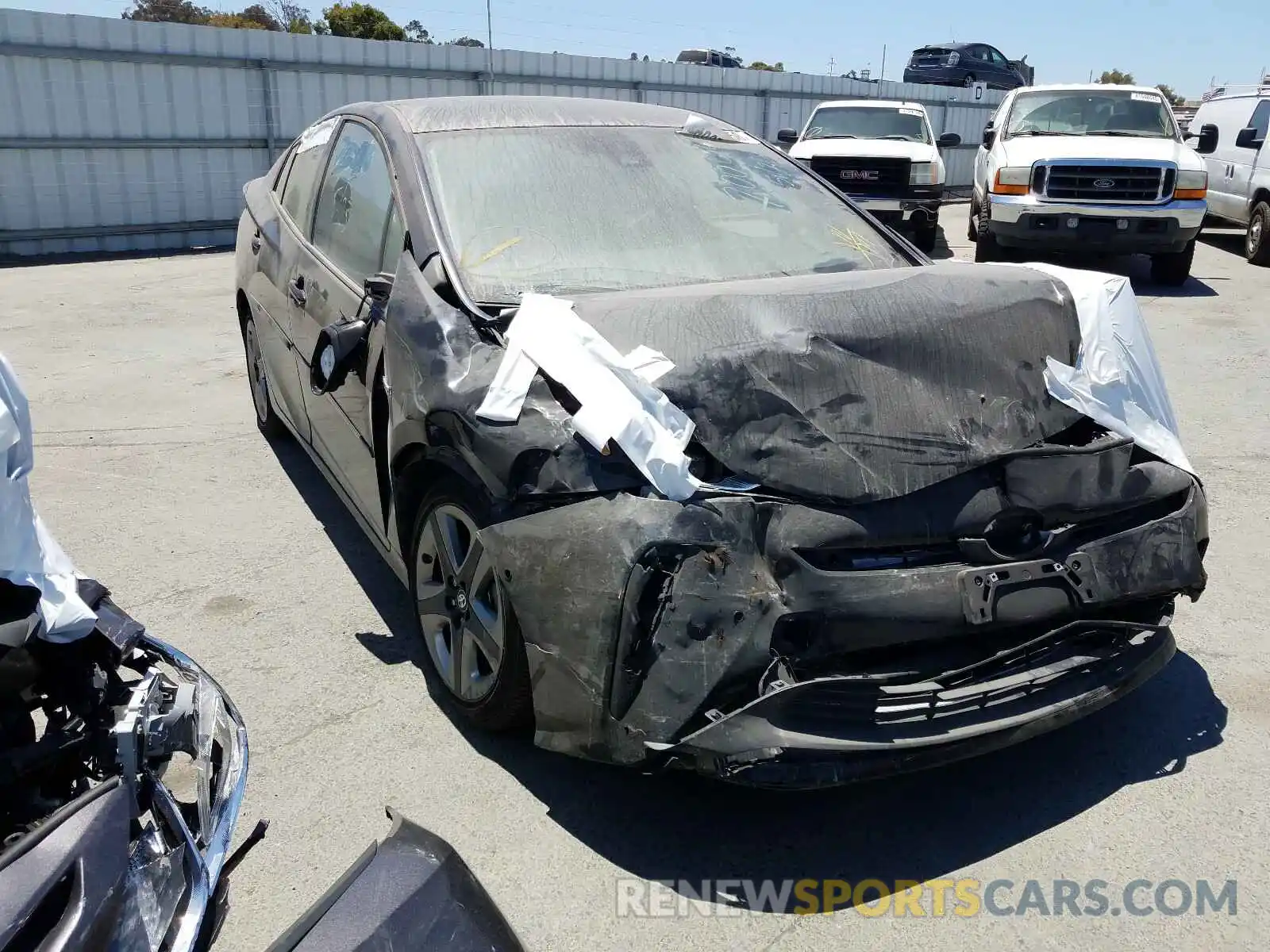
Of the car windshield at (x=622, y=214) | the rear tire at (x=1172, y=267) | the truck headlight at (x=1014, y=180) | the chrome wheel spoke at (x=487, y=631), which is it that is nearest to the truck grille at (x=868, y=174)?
the truck headlight at (x=1014, y=180)

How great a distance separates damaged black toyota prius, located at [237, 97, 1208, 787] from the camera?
96.2 inches

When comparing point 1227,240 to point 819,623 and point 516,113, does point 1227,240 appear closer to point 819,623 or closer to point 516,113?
point 516,113

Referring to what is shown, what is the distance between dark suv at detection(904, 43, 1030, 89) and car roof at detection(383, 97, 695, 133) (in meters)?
29.2

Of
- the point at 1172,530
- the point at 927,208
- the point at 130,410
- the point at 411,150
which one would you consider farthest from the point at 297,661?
the point at 927,208

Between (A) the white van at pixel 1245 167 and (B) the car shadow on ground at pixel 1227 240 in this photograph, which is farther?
(B) the car shadow on ground at pixel 1227 240

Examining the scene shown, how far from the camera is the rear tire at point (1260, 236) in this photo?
1233 centimetres

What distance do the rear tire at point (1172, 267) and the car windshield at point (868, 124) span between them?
389 cm

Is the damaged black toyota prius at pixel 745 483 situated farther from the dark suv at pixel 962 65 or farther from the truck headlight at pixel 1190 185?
the dark suv at pixel 962 65

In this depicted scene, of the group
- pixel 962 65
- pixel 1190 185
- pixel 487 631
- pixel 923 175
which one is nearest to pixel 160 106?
pixel 923 175

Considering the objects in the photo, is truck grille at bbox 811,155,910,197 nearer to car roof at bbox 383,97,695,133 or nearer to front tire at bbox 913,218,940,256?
front tire at bbox 913,218,940,256

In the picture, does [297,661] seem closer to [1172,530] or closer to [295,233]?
[295,233]

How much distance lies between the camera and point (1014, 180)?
35.1 ft

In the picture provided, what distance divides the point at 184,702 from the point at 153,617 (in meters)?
2.00

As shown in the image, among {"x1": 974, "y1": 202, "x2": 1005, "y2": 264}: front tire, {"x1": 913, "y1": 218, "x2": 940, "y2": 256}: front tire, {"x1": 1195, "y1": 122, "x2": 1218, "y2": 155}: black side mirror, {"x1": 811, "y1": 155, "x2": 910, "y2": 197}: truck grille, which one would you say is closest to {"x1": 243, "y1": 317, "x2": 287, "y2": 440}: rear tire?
{"x1": 974, "y1": 202, "x2": 1005, "y2": 264}: front tire
